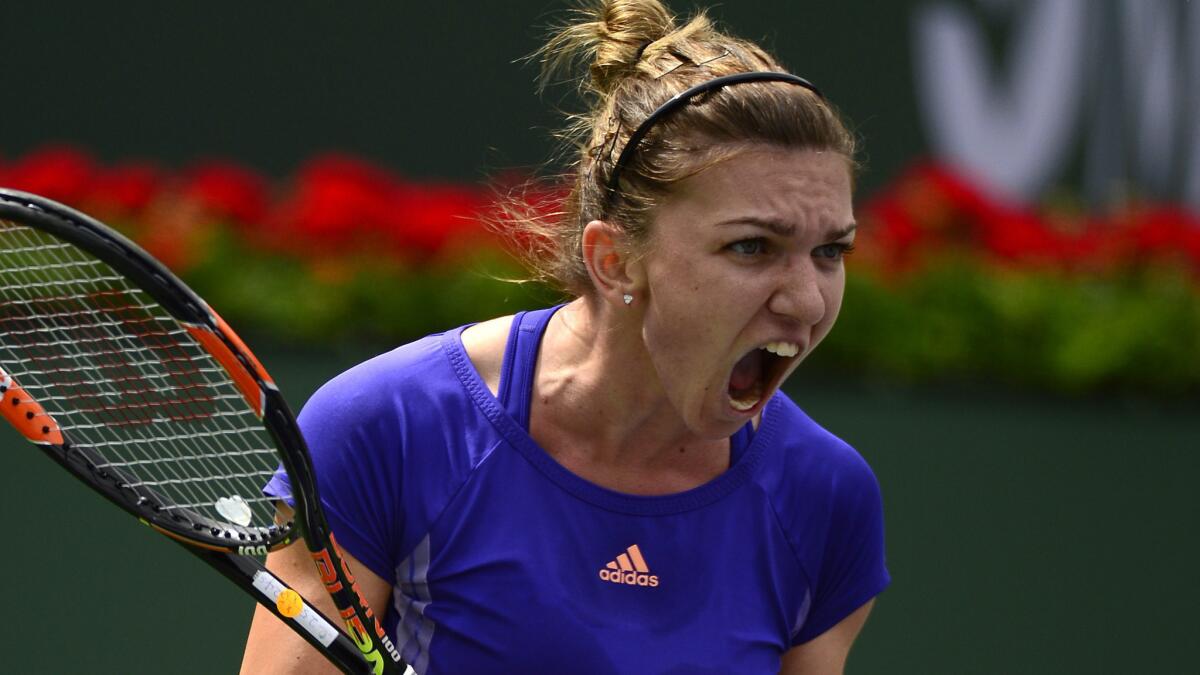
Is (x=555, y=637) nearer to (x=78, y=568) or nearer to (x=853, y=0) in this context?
(x=78, y=568)

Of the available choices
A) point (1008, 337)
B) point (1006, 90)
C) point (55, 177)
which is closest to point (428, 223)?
point (55, 177)

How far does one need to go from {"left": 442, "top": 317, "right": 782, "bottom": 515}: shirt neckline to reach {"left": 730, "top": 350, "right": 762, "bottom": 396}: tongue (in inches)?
4.2

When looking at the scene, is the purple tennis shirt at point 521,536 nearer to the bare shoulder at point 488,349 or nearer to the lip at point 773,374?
the bare shoulder at point 488,349

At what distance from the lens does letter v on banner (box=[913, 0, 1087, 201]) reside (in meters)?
4.78

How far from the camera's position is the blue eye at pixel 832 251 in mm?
2073

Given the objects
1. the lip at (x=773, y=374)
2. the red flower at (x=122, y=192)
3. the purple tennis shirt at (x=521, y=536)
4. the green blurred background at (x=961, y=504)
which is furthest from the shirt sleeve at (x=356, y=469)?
the red flower at (x=122, y=192)

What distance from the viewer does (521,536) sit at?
83.7 inches

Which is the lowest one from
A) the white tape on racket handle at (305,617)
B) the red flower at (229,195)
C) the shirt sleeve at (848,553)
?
the red flower at (229,195)

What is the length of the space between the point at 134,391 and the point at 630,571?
42.6 inches

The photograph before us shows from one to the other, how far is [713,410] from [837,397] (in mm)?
2117

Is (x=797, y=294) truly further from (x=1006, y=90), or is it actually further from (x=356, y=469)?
(x=1006, y=90)

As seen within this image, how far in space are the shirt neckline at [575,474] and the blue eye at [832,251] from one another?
312 mm

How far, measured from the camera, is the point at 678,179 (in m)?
2.04

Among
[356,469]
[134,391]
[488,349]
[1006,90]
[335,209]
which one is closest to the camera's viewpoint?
[356,469]
